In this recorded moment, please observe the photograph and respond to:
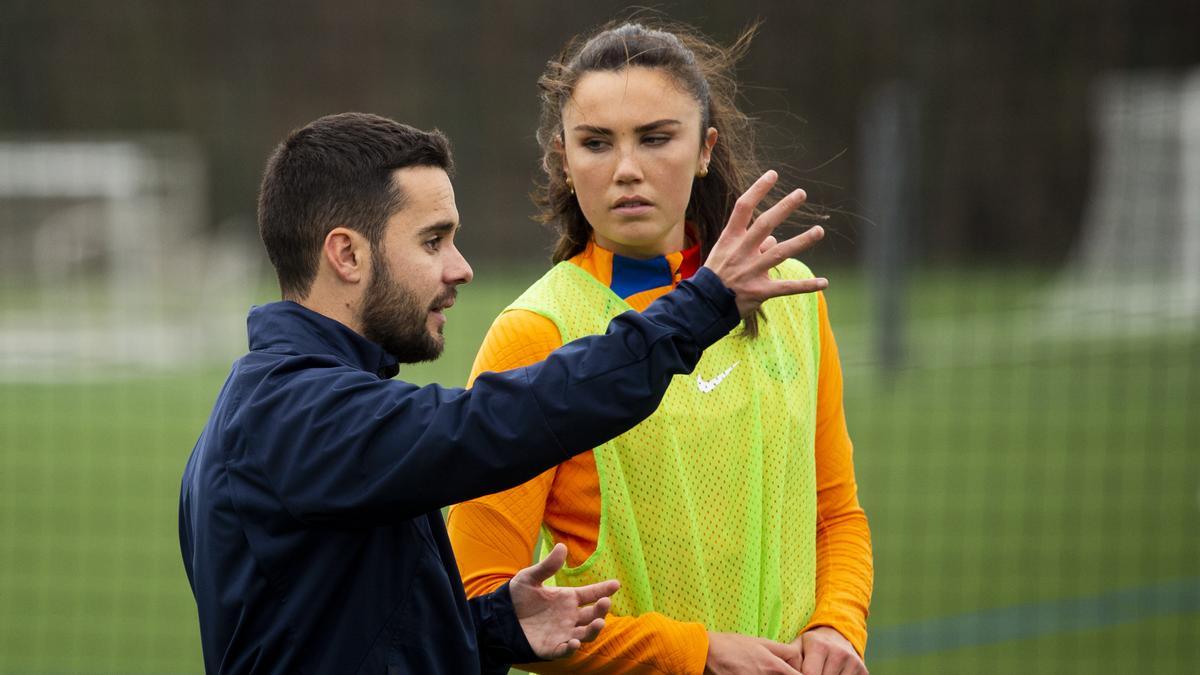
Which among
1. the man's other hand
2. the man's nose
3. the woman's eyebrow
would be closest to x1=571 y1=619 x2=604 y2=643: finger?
the man's other hand

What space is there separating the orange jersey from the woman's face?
0.10 metres

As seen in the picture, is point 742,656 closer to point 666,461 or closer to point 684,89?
point 666,461

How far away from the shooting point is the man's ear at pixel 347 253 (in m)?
2.12

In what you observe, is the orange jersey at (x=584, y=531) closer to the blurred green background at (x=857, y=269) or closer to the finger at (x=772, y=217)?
the finger at (x=772, y=217)

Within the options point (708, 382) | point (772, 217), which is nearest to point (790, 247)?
point (772, 217)

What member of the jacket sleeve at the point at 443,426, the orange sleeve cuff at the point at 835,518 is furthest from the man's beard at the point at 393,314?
the orange sleeve cuff at the point at 835,518

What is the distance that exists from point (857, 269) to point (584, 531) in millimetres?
18313

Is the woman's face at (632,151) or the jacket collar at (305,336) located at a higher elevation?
the woman's face at (632,151)

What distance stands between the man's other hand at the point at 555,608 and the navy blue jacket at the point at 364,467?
157mm

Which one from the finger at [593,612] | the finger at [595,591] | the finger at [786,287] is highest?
the finger at [786,287]

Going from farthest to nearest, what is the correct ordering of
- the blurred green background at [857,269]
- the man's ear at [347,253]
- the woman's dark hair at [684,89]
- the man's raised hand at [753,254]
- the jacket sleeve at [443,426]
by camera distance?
the blurred green background at [857,269]
the woman's dark hair at [684,89]
the man's ear at [347,253]
the man's raised hand at [753,254]
the jacket sleeve at [443,426]

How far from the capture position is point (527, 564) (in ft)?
8.00

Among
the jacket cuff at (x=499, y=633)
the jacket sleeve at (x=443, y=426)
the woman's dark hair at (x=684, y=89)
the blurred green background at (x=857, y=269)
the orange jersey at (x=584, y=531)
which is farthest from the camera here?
the blurred green background at (x=857, y=269)

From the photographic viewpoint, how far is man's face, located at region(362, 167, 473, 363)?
213cm
